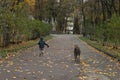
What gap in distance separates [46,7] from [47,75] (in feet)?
333

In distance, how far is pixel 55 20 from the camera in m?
132

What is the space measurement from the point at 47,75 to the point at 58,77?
2.57 feet

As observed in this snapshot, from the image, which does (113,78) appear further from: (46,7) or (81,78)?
(46,7)

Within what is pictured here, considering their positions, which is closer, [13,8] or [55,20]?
[13,8]

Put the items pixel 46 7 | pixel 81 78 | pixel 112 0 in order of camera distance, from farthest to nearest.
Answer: pixel 46 7 < pixel 112 0 < pixel 81 78

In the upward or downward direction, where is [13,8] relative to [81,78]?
upward

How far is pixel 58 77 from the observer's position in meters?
15.1

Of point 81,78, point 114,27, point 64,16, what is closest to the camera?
point 81,78

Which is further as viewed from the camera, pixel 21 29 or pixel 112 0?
pixel 112 0

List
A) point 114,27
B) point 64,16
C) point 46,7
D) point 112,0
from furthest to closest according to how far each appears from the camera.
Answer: point 64,16, point 46,7, point 112,0, point 114,27

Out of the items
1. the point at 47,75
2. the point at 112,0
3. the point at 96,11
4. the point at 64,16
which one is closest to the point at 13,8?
the point at 112,0

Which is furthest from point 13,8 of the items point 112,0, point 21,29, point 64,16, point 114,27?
point 64,16

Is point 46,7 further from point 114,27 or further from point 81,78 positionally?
point 81,78

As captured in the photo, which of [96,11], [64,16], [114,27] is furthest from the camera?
[64,16]
